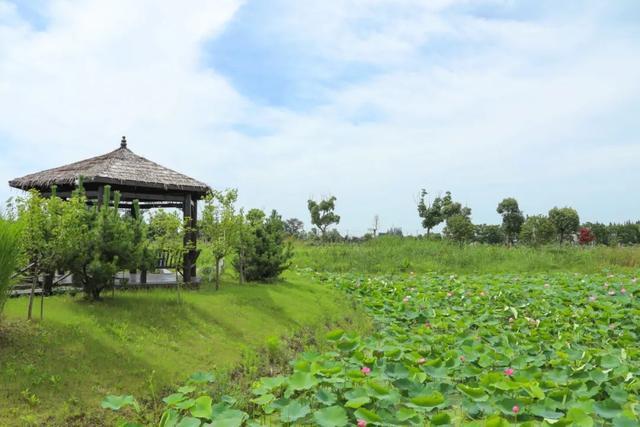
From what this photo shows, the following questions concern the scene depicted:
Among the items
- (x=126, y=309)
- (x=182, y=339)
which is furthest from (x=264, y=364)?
(x=126, y=309)

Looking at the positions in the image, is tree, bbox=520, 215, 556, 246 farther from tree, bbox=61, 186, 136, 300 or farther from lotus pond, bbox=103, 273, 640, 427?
tree, bbox=61, 186, 136, 300

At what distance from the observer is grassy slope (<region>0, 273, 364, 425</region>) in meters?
4.15

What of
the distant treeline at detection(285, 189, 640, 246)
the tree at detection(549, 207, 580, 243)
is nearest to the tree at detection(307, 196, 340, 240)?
the distant treeline at detection(285, 189, 640, 246)

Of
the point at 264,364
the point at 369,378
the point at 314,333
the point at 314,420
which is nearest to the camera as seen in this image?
the point at 314,420

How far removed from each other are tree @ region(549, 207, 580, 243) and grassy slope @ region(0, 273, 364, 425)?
25334mm

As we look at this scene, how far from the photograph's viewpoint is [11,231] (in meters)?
4.68

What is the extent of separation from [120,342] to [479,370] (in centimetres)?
369

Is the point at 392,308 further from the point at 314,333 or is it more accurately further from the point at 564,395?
the point at 564,395

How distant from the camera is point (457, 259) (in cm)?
1684

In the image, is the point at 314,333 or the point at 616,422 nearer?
the point at 616,422

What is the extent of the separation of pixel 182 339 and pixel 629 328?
6310 mm

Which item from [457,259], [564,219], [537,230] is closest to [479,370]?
[457,259]

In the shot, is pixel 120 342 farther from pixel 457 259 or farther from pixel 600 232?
pixel 600 232

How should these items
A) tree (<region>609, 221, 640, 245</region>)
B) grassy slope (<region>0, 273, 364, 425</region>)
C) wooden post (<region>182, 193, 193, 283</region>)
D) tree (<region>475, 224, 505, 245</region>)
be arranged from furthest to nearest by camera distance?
1. tree (<region>609, 221, 640, 245</region>)
2. tree (<region>475, 224, 505, 245</region>)
3. wooden post (<region>182, 193, 193, 283</region>)
4. grassy slope (<region>0, 273, 364, 425</region>)
